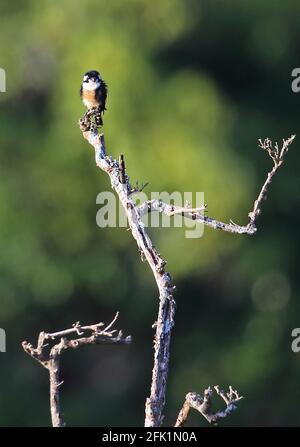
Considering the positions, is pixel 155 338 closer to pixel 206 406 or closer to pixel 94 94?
pixel 206 406

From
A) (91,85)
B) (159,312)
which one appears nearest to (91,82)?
(91,85)

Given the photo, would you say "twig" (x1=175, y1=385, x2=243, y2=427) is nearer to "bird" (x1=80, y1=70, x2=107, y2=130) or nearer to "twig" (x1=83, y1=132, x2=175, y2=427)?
"twig" (x1=83, y1=132, x2=175, y2=427)

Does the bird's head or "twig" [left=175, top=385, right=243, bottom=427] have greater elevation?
the bird's head

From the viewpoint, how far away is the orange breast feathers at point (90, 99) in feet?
11.6

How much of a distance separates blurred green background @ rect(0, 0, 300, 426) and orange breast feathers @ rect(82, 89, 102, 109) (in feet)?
16.8

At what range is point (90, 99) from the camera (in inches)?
143

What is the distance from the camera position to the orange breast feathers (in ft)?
11.6

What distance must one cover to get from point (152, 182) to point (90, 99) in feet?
16.9

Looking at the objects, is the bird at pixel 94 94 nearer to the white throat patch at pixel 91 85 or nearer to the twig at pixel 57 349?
the white throat patch at pixel 91 85

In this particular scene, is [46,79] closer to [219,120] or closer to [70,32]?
[70,32]

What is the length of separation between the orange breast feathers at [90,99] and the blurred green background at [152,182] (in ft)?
16.8

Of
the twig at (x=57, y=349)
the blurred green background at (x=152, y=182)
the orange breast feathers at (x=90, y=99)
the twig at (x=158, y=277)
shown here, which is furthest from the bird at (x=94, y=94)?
the blurred green background at (x=152, y=182)

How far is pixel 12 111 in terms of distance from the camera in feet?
31.6

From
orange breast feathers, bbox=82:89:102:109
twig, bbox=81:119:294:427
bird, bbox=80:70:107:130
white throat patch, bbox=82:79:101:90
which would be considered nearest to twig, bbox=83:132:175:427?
twig, bbox=81:119:294:427
